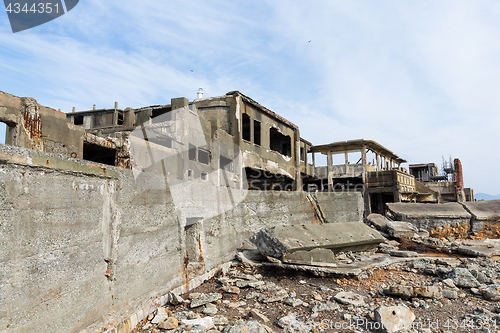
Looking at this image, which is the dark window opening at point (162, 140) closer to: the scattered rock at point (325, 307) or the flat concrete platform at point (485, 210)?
the scattered rock at point (325, 307)

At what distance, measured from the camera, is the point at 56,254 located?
9.09 feet

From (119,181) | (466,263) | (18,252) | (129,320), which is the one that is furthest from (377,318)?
(466,263)

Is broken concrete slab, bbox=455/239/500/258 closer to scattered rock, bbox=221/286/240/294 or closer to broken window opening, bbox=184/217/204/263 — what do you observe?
scattered rock, bbox=221/286/240/294

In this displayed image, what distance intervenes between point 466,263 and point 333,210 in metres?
3.30

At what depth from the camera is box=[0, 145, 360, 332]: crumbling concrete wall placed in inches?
96.0

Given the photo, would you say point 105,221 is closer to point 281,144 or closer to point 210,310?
point 210,310

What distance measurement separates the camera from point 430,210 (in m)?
11.9

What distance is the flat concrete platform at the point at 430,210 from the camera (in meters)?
11.5

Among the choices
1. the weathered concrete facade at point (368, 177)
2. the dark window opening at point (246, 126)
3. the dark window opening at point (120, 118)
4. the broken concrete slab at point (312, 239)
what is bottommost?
the broken concrete slab at point (312, 239)

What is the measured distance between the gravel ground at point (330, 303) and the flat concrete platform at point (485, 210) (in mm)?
6447

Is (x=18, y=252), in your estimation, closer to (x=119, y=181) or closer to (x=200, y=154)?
(x=119, y=181)

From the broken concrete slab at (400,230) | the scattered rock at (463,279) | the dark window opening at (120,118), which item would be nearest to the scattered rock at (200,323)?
the scattered rock at (463,279)

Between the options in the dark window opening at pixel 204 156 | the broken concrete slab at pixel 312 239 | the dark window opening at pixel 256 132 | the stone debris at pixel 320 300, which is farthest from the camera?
the dark window opening at pixel 256 132

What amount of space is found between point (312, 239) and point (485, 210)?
384 inches
